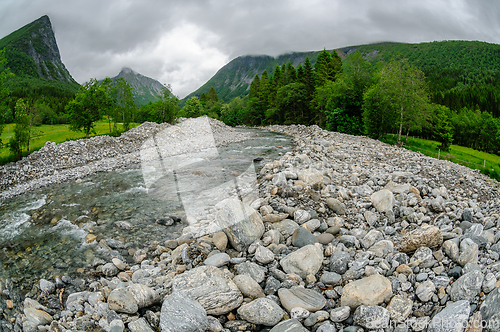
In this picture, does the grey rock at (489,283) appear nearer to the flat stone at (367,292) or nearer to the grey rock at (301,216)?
the flat stone at (367,292)

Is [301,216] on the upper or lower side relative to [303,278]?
upper

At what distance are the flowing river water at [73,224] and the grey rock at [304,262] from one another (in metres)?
4.07

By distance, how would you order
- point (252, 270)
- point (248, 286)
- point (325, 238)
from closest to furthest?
point (248, 286) → point (252, 270) → point (325, 238)

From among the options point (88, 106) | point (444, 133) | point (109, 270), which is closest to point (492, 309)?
point (109, 270)

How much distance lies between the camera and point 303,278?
4.98m

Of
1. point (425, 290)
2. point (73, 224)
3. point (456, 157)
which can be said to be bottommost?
point (73, 224)

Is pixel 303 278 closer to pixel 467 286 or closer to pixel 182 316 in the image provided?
pixel 182 316

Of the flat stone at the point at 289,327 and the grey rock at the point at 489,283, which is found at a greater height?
the grey rock at the point at 489,283

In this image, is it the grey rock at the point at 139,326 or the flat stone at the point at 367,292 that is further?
the flat stone at the point at 367,292

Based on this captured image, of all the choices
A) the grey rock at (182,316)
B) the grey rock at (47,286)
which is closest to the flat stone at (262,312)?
the grey rock at (182,316)

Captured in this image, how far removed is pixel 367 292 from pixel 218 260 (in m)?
2.92

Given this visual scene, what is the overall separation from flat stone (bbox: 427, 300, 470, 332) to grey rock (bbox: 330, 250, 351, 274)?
1.57m

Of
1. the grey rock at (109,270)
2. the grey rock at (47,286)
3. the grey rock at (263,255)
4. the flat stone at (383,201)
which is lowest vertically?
the grey rock at (47,286)

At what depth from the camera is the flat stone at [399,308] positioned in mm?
3862
